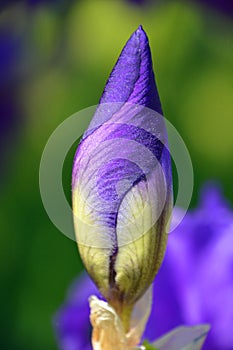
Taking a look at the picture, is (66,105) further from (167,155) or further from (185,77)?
(167,155)

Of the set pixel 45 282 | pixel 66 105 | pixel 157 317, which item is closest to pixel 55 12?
pixel 66 105

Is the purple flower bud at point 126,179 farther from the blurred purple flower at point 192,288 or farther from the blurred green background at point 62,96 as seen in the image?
the blurred green background at point 62,96

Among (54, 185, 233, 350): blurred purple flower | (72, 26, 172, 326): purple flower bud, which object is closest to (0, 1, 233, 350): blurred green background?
(54, 185, 233, 350): blurred purple flower

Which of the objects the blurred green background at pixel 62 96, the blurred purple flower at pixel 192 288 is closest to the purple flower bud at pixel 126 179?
the blurred purple flower at pixel 192 288

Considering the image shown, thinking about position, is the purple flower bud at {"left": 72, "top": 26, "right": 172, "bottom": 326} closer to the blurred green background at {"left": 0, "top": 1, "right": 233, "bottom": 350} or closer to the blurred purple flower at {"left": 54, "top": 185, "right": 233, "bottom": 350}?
the blurred purple flower at {"left": 54, "top": 185, "right": 233, "bottom": 350}

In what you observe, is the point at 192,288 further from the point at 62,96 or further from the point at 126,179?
the point at 62,96
